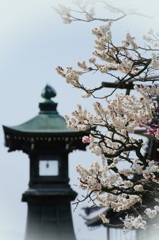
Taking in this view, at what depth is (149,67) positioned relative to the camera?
678 centimetres

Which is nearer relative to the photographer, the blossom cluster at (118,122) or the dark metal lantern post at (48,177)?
the blossom cluster at (118,122)

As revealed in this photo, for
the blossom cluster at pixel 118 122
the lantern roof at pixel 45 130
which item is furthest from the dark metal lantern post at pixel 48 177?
the blossom cluster at pixel 118 122

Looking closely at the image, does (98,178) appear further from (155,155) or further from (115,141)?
(155,155)

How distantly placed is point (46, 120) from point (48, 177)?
3353 millimetres

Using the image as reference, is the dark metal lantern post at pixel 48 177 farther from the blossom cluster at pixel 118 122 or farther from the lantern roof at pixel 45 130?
the blossom cluster at pixel 118 122

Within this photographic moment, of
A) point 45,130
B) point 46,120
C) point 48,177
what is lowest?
point 48,177

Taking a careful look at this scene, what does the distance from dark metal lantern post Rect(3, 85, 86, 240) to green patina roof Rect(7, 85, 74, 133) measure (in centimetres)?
4

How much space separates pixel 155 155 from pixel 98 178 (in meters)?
9.46

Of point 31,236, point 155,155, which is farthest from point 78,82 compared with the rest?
point 31,236

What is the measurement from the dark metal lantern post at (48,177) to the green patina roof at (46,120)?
1.7 inches

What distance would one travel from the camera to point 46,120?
105ft

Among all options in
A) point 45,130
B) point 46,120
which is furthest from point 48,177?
point 46,120

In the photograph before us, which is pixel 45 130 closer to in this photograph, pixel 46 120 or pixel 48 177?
pixel 46 120

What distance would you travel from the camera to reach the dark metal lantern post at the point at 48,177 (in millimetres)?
29000
